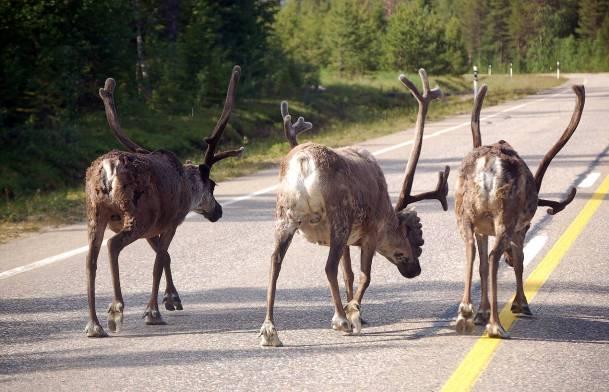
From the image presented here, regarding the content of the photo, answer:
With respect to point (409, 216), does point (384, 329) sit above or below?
below

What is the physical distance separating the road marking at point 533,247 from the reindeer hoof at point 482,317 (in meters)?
2.36

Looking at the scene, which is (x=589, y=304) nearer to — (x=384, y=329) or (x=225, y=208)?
(x=384, y=329)

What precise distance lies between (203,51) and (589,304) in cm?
2704

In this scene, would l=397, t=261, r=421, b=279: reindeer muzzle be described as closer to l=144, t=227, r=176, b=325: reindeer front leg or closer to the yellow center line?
the yellow center line

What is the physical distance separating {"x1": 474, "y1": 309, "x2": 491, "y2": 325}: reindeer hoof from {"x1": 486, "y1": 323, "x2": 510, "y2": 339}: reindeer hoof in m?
0.39

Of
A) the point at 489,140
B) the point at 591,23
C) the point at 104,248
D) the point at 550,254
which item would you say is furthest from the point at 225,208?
the point at 591,23

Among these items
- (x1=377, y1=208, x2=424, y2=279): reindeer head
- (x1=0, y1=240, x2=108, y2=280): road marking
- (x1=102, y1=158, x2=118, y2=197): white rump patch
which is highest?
(x1=102, y1=158, x2=118, y2=197): white rump patch

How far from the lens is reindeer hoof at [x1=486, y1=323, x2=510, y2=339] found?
22.2 feet

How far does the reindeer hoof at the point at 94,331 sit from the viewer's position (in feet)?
23.1

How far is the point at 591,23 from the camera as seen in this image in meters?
131

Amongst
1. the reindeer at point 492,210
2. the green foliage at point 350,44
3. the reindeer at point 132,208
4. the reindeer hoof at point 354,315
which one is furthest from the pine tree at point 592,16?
the reindeer hoof at point 354,315

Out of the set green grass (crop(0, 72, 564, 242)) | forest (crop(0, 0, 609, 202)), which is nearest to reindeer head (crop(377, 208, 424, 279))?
green grass (crop(0, 72, 564, 242))

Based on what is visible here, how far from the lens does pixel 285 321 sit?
7.48 m

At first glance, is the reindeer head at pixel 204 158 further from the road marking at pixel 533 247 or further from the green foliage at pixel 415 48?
the green foliage at pixel 415 48
